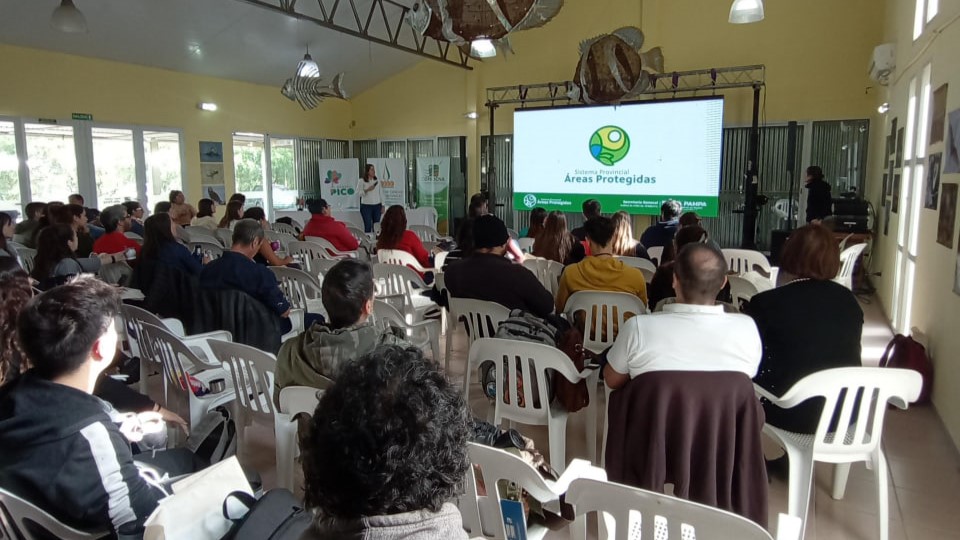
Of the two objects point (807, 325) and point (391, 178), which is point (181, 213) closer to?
point (391, 178)

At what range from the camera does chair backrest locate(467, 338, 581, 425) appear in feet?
8.09

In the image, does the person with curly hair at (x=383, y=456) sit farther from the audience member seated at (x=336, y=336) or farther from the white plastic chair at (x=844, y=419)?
the white plastic chair at (x=844, y=419)

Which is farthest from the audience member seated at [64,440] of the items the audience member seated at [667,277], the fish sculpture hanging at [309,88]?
the fish sculpture hanging at [309,88]

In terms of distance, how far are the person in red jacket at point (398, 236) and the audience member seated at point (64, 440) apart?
349cm

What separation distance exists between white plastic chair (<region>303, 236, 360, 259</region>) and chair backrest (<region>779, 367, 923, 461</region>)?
433cm

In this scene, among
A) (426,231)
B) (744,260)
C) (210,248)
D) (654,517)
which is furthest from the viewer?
(426,231)

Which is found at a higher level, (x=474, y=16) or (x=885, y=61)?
(x=885, y=61)

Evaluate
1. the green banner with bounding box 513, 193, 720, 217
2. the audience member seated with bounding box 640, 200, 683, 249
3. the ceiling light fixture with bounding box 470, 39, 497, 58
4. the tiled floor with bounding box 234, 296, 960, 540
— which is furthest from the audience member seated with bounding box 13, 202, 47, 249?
the green banner with bounding box 513, 193, 720, 217

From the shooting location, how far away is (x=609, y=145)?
9594 mm

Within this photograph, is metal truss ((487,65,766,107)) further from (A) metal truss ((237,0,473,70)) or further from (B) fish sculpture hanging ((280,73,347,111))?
(B) fish sculpture hanging ((280,73,347,111))

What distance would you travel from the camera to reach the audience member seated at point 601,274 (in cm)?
333

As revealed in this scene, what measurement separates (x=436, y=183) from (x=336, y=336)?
9.73m

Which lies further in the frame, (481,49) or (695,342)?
(481,49)

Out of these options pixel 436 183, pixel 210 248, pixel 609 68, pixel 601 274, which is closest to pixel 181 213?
pixel 210 248
